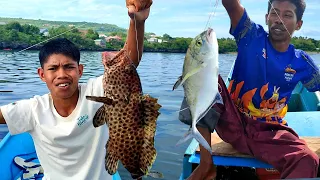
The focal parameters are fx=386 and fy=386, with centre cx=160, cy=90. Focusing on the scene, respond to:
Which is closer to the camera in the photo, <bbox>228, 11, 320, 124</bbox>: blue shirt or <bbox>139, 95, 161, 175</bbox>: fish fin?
<bbox>139, 95, 161, 175</bbox>: fish fin

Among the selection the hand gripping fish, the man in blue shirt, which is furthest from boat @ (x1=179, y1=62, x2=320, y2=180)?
the hand gripping fish

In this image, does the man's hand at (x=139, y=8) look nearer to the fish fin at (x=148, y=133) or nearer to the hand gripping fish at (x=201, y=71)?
the hand gripping fish at (x=201, y=71)

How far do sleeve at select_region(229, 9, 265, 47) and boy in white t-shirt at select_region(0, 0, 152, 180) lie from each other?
168cm

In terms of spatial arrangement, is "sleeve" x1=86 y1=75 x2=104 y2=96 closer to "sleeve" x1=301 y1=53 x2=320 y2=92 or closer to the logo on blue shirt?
the logo on blue shirt

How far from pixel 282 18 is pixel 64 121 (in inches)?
100

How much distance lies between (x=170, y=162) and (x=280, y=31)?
174 inches

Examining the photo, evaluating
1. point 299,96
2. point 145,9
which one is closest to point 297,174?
point 145,9

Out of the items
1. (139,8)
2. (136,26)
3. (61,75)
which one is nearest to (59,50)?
(61,75)

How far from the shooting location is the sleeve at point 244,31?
13.5 feet

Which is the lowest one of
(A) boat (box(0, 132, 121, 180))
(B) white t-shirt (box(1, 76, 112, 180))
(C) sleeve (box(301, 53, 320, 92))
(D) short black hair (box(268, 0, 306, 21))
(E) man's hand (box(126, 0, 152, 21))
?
(A) boat (box(0, 132, 121, 180))

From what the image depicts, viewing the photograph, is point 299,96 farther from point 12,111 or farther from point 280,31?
point 12,111

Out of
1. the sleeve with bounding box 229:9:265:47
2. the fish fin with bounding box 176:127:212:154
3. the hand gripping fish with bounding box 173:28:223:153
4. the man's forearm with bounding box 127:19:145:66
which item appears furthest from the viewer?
the sleeve with bounding box 229:9:265:47

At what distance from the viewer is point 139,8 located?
276 cm

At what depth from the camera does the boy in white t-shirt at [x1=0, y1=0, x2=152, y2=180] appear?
3.23m
